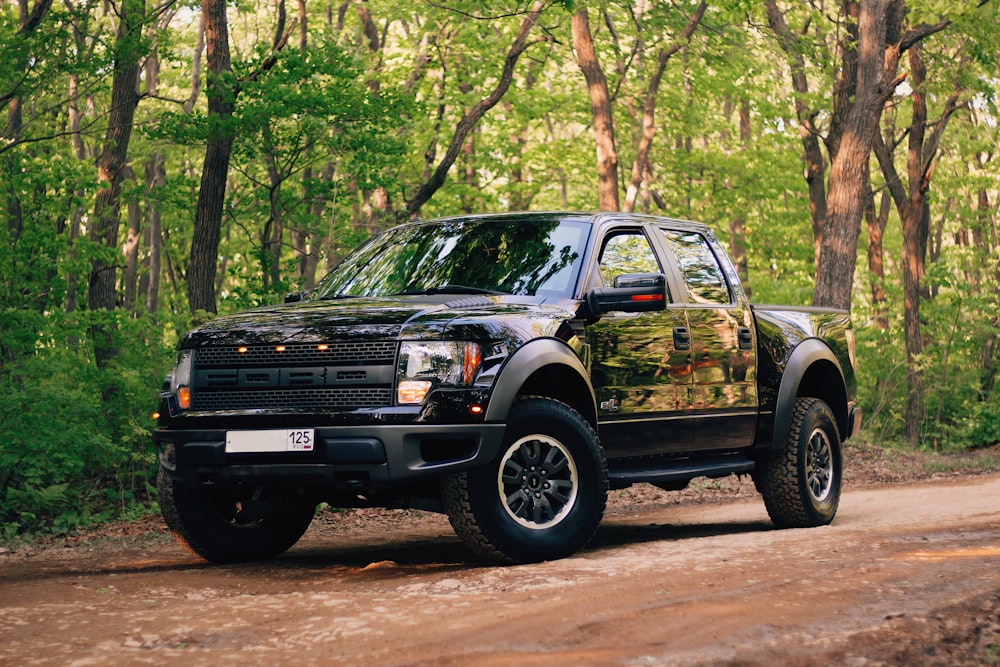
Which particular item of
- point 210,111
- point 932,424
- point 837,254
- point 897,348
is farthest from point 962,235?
point 210,111

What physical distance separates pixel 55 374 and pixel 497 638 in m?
8.25

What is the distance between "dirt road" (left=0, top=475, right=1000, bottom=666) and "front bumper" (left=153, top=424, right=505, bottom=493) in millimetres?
535

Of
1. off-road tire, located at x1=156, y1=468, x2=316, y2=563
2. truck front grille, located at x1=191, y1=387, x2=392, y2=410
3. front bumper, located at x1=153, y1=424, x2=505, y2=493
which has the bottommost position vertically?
off-road tire, located at x1=156, y1=468, x2=316, y2=563

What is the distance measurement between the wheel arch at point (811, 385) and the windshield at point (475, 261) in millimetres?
2204

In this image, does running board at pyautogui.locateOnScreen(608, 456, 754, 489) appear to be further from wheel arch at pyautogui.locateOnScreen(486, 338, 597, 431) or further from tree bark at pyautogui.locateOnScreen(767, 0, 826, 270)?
tree bark at pyautogui.locateOnScreen(767, 0, 826, 270)

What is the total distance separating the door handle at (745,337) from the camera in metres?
8.62

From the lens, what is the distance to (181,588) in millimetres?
6387

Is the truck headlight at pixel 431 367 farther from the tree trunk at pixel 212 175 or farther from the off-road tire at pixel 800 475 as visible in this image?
the tree trunk at pixel 212 175

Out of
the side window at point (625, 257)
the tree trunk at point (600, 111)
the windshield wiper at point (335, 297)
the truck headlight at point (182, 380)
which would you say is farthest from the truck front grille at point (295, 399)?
the tree trunk at point (600, 111)

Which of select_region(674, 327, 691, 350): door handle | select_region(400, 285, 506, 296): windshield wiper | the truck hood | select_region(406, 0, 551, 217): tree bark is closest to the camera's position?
the truck hood

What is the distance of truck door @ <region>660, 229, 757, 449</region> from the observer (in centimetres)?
821

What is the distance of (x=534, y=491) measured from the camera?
22.2 ft

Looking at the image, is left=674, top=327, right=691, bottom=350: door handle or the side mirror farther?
left=674, top=327, right=691, bottom=350: door handle

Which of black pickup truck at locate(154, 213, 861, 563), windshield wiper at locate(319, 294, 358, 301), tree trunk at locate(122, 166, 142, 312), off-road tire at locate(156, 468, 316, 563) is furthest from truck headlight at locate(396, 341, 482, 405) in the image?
tree trunk at locate(122, 166, 142, 312)
